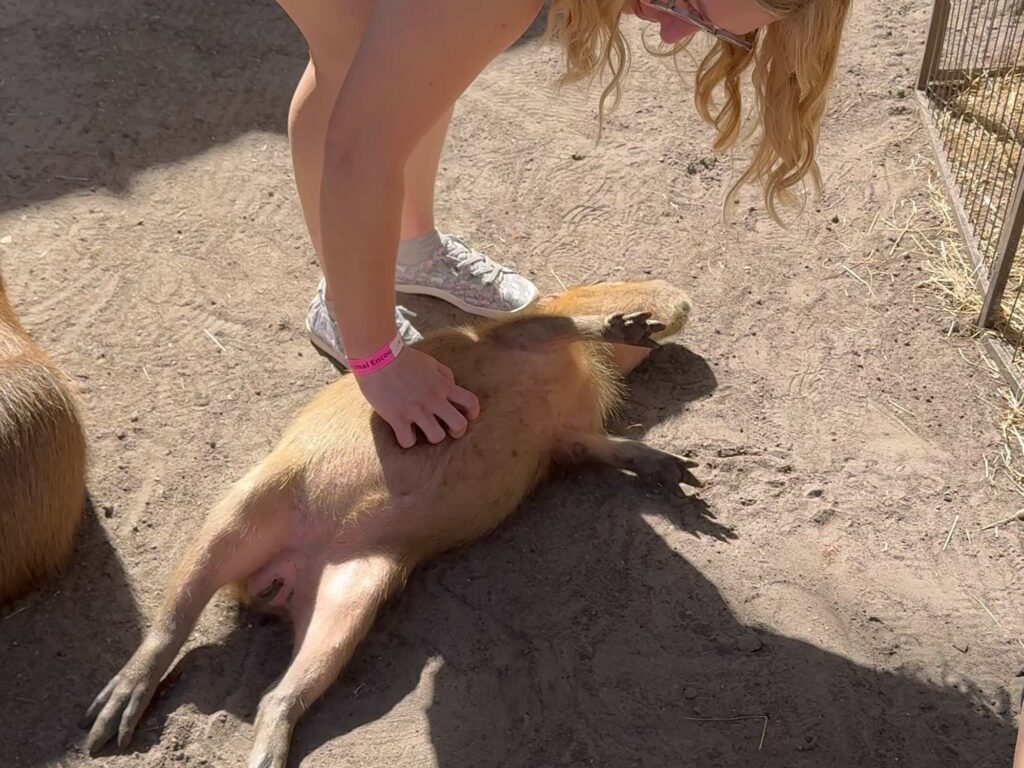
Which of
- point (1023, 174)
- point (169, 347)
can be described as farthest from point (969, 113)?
point (169, 347)

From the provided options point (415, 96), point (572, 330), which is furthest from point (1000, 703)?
point (415, 96)

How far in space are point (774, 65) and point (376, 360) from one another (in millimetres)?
992

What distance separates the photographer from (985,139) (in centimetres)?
411

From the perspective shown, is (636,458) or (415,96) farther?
(636,458)

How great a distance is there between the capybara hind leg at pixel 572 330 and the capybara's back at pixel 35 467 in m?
1.05

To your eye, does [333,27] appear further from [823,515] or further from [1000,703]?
[1000,703]

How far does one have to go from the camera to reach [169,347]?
336cm

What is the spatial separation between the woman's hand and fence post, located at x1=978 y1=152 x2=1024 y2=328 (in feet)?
5.29

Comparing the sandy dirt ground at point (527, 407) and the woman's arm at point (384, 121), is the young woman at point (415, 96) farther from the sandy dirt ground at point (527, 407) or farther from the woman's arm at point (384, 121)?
the sandy dirt ground at point (527, 407)

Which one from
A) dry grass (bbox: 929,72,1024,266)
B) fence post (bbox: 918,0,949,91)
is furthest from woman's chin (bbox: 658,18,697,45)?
fence post (bbox: 918,0,949,91)

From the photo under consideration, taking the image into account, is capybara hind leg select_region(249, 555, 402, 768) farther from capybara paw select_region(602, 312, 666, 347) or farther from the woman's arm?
capybara paw select_region(602, 312, 666, 347)

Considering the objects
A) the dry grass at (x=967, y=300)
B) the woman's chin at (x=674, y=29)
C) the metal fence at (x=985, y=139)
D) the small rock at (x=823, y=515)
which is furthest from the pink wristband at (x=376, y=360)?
the metal fence at (x=985, y=139)

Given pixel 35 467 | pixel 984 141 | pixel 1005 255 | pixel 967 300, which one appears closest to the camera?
pixel 35 467

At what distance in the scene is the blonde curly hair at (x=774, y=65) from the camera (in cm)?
213
